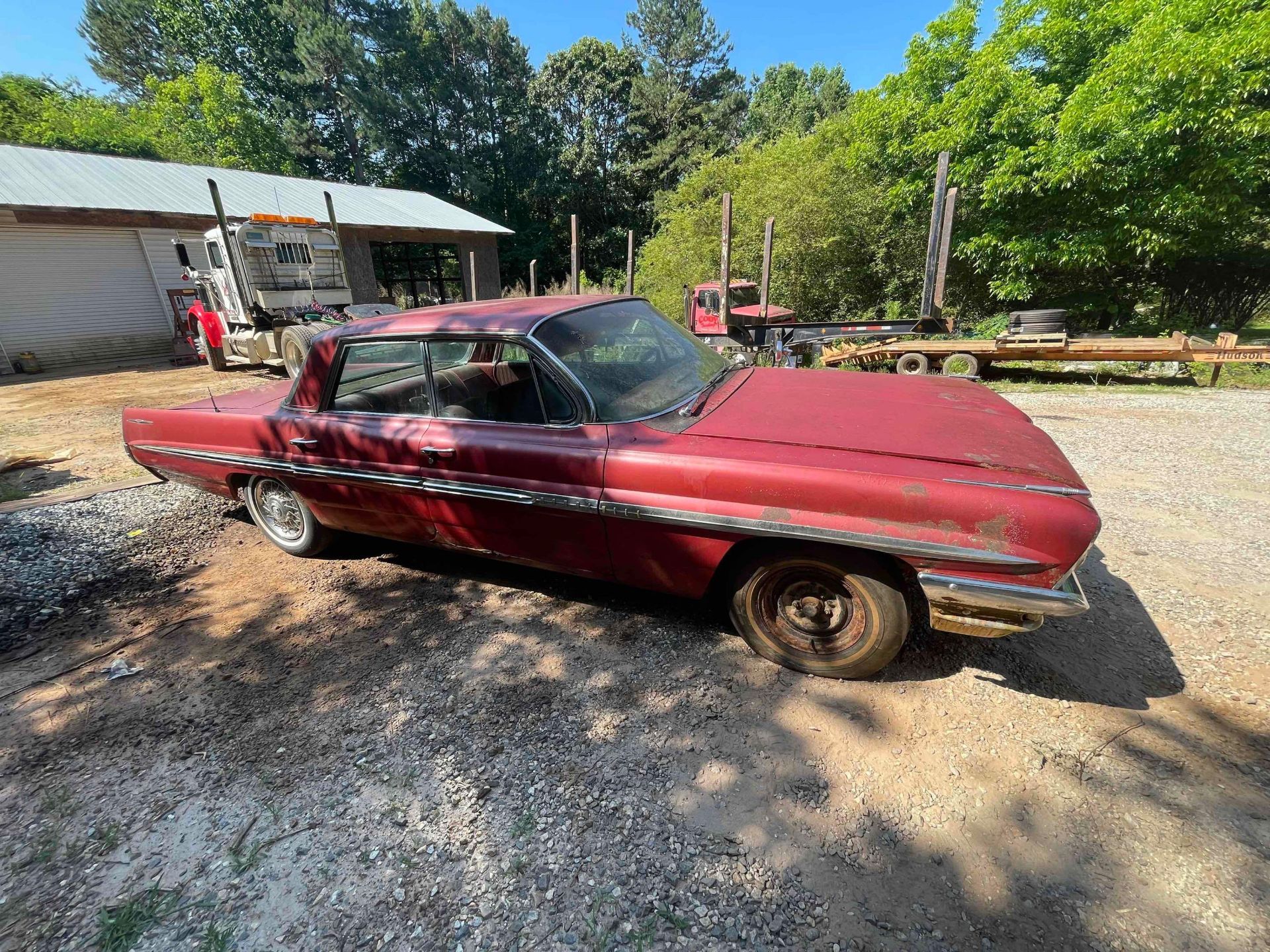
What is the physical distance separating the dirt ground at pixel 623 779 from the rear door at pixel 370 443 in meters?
0.52

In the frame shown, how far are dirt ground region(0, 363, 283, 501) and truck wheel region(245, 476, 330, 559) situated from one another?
2.66 m

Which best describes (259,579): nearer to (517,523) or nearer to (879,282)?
(517,523)

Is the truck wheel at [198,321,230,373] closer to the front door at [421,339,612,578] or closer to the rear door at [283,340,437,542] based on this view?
the rear door at [283,340,437,542]

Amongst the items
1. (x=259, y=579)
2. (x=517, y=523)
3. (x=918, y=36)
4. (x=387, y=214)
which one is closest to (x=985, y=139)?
(x=918, y=36)

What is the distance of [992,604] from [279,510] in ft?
13.4

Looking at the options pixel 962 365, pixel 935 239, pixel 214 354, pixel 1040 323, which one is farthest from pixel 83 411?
pixel 1040 323

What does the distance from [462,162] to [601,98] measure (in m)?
10.5

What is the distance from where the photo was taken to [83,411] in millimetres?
8453

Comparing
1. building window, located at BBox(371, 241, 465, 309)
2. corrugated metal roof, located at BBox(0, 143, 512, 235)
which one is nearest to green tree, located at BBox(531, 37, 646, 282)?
building window, located at BBox(371, 241, 465, 309)

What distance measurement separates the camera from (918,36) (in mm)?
12375

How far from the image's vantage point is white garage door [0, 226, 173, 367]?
12422mm

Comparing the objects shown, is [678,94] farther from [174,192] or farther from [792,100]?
[174,192]

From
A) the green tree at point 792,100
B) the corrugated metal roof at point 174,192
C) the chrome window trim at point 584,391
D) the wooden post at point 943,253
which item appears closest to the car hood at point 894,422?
the chrome window trim at point 584,391

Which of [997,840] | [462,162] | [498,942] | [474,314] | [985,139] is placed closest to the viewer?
[498,942]
